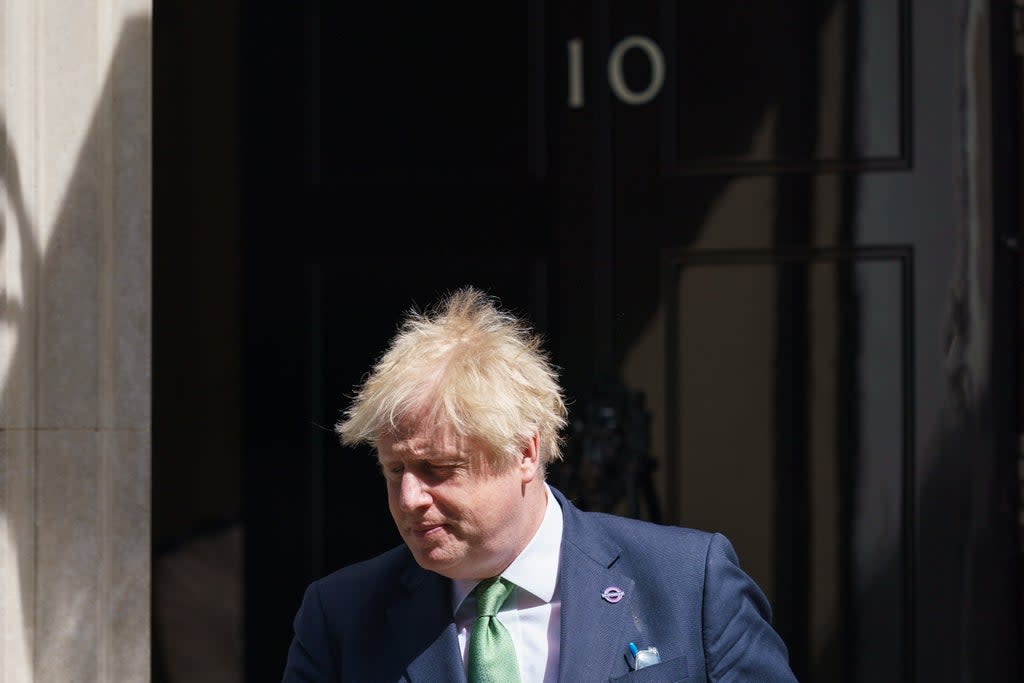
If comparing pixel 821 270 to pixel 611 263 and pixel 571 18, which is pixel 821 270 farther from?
pixel 571 18

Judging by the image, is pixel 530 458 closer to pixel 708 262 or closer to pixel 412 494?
pixel 412 494

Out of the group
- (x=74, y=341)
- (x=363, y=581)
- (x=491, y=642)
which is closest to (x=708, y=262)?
(x=74, y=341)

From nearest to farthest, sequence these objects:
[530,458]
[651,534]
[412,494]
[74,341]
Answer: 1. [412,494]
2. [530,458]
3. [651,534]
4. [74,341]

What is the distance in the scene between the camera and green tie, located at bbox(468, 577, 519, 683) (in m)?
2.39

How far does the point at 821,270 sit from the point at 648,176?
0.54 m

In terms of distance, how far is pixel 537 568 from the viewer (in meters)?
2.50

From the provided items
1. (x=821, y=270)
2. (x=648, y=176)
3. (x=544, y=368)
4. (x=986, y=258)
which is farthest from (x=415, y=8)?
(x=544, y=368)

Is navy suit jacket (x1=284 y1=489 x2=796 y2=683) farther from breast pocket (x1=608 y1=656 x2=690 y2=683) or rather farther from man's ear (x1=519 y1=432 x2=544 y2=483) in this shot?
man's ear (x1=519 y1=432 x2=544 y2=483)

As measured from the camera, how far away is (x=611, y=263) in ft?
13.9

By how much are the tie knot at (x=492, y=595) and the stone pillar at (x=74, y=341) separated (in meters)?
1.72

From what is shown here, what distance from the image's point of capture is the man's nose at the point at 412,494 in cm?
229

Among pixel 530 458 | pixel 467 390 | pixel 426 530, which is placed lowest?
pixel 426 530

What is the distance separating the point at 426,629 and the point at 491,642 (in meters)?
0.13

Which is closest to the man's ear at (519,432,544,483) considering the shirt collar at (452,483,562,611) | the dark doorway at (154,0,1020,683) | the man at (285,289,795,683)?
the man at (285,289,795,683)
